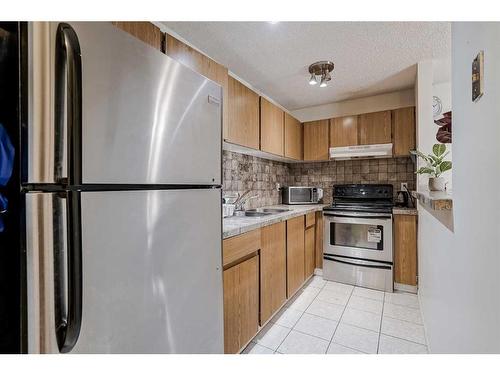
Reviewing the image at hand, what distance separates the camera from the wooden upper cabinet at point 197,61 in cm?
126

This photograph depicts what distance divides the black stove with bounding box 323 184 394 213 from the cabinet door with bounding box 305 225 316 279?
35cm

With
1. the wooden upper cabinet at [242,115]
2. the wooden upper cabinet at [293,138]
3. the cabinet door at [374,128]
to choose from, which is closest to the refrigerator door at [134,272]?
the wooden upper cabinet at [242,115]

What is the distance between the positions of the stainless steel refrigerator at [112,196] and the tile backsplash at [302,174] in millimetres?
1393

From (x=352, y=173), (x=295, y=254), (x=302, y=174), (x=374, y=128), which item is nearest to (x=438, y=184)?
(x=295, y=254)

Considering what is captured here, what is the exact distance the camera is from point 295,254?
2383mm

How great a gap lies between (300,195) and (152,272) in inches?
104

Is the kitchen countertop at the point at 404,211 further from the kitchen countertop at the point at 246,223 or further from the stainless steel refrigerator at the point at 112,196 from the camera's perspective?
the stainless steel refrigerator at the point at 112,196

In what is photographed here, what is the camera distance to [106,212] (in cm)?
71

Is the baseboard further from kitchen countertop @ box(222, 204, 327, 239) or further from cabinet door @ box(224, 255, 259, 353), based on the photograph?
cabinet door @ box(224, 255, 259, 353)

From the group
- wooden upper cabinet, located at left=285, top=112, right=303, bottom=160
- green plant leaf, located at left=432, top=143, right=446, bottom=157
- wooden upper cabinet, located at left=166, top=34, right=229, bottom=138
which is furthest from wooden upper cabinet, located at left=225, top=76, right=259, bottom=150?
green plant leaf, located at left=432, top=143, right=446, bottom=157

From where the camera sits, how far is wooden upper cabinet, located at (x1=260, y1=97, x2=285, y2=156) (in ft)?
7.80
